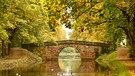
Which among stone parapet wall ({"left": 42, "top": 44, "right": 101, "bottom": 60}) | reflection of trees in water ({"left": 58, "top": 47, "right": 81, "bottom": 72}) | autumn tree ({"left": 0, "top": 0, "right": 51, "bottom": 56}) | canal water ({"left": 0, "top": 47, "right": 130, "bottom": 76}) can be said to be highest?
autumn tree ({"left": 0, "top": 0, "right": 51, "bottom": 56})

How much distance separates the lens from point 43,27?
46562 millimetres

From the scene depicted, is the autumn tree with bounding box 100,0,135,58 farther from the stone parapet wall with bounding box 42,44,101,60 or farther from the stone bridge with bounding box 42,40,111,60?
the stone parapet wall with bounding box 42,44,101,60

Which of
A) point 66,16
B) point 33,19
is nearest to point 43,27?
point 33,19

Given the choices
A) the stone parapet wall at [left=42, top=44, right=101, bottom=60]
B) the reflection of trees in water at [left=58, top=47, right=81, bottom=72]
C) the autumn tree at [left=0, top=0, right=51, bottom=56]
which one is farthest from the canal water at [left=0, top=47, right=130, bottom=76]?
the stone parapet wall at [left=42, top=44, right=101, bottom=60]

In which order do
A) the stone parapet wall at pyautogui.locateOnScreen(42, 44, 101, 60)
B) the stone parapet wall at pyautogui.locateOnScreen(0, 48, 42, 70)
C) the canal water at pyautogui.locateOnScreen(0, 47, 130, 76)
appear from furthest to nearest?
the stone parapet wall at pyautogui.locateOnScreen(42, 44, 101, 60) < the stone parapet wall at pyautogui.locateOnScreen(0, 48, 42, 70) < the canal water at pyautogui.locateOnScreen(0, 47, 130, 76)

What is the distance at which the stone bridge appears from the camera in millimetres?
60312

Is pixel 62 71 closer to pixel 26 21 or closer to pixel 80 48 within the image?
pixel 26 21

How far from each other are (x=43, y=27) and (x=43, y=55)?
45.0ft

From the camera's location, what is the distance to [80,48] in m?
63.0

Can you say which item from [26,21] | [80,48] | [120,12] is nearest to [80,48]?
[80,48]

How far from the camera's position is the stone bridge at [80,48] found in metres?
60.3

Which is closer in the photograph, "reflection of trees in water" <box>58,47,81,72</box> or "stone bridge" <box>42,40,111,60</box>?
"reflection of trees in water" <box>58,47,81,72</box>

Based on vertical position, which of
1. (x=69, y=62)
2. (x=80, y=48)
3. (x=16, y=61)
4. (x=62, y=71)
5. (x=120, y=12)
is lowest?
(x=62, y=71)

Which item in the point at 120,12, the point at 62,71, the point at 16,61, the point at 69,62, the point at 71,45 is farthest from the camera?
the point at 71,45
